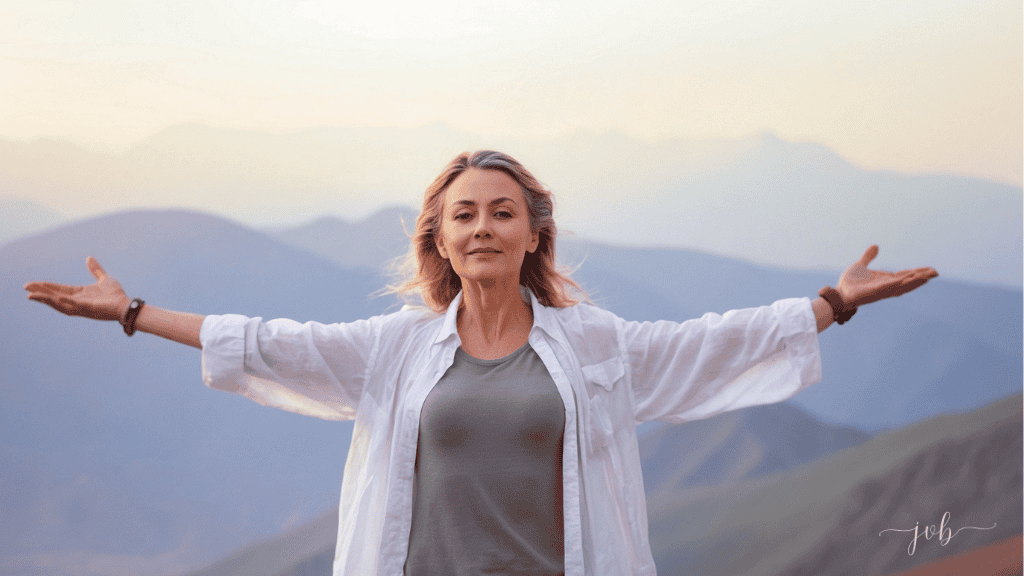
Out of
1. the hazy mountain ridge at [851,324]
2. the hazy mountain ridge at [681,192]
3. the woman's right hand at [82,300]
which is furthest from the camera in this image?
the hazy mountain ridge at [851,324]

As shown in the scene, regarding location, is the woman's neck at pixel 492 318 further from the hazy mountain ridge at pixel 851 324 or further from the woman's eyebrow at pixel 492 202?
the hazy mountain ridge at pixel 851 324

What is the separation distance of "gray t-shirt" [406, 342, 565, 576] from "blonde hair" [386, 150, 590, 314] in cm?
26

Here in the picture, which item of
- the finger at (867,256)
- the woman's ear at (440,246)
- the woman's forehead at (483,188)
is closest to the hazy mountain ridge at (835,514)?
the finger at (867,256)

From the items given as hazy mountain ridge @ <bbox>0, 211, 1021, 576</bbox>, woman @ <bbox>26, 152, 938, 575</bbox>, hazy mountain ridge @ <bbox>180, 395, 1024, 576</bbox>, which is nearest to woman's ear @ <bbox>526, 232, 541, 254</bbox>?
woman @ <bbox>26, 152, 938, 575</bbox>

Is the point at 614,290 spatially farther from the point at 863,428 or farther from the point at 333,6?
the point at 333,6

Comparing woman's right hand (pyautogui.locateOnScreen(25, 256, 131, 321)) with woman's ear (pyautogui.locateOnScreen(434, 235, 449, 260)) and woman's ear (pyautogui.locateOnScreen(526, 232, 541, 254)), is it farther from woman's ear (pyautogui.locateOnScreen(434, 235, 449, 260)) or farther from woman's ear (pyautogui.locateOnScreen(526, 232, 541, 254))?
woman's ear (pyautogui.locateOnScreen(526, 232, 541, 254))

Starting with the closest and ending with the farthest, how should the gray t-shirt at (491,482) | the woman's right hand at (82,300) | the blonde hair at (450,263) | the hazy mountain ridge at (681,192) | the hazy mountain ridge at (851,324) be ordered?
the gray t-shirt at (491,482)
the woman's right hand at (82,300)
the blonde hair at (450,263)
the hazy mountain ridge at (681,192)
the hazy mountain ridge at (851,324)

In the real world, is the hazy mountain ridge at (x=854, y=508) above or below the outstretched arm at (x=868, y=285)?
below

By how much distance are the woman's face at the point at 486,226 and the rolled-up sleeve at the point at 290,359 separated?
0.74 feet

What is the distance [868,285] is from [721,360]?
30cm

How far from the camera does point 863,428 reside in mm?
3135

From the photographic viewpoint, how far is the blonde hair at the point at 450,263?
62.7 inches

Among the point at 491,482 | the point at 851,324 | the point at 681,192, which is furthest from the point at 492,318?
the point at 851,324

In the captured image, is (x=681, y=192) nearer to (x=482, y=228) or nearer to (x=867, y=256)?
(x=867, y=256)
